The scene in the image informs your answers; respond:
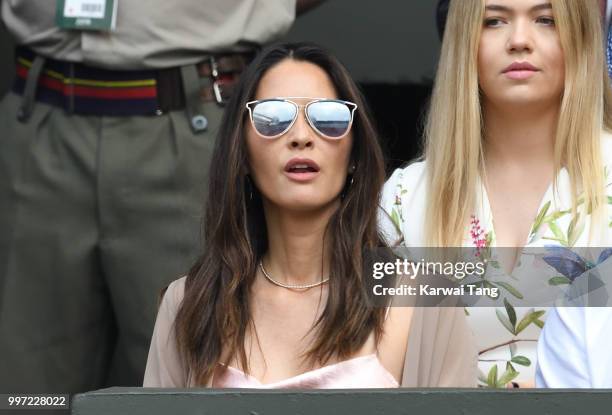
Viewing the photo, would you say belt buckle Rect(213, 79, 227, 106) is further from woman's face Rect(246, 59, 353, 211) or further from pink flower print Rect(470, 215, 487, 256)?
pink flower print Rect(470, 215, 487, 256)

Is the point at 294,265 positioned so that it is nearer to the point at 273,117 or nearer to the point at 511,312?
the point at 273,117

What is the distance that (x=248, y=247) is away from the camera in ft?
11.5

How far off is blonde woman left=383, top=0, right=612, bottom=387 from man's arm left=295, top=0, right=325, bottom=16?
69 cm

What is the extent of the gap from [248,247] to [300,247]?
0.11m

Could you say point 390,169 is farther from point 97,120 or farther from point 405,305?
point 405,305

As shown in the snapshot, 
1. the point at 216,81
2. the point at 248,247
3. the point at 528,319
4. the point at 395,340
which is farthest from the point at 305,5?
the point at 395,340

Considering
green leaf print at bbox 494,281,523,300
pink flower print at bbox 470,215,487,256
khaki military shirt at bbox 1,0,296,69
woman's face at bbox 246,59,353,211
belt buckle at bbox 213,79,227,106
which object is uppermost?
khaki military shirt at bbox 1,0,296,69

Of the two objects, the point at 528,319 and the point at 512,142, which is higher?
the point at 512,142

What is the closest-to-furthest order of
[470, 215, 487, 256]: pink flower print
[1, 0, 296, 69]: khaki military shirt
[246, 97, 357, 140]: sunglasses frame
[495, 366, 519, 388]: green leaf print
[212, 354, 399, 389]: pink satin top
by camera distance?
[212, 354, 399, 389]: pink satin top, [246, 97, 357, 140]: sunglasses frame, [495, 366, 519, 388]: green leaf print, [470, 215, 487, 256]: pink flower print, [1, 0, 296, 69]: khaki military shirt

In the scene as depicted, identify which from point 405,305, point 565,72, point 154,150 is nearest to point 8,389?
point 154,150

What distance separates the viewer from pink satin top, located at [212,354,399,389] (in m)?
3.28

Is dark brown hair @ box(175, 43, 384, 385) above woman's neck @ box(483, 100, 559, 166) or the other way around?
the other way around

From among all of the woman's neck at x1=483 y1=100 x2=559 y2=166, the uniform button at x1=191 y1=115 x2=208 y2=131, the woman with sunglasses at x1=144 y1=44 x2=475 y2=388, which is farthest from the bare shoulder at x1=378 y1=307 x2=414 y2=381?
the uniform button at x1=191 y1=115 x2=208 y2=131

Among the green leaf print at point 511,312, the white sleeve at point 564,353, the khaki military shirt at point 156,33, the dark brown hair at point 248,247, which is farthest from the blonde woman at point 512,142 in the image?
the khaki military shirt at point 156,33
